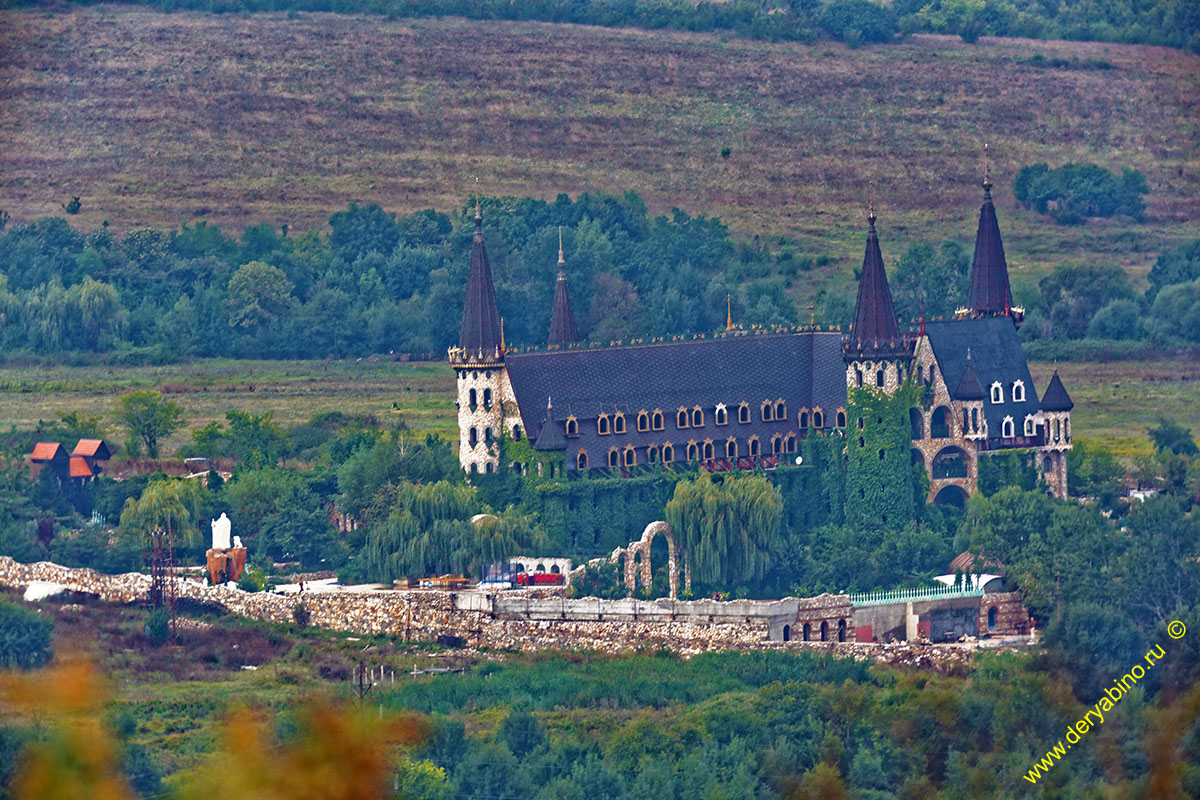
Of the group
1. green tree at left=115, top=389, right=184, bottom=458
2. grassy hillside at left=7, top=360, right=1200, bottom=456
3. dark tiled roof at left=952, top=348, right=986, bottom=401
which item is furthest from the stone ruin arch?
grassy hillside at left=7, top=360, right=1200, bottom=456

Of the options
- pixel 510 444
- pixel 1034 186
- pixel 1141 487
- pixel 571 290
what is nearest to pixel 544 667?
pixel 510 444

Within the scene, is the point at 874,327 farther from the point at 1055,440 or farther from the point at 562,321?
the point at 562,321

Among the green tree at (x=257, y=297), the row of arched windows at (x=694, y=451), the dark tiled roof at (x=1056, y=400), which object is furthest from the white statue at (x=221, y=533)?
the green tree at (x=257, y=297)

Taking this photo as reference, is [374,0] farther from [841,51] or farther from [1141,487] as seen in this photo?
[1141,487]

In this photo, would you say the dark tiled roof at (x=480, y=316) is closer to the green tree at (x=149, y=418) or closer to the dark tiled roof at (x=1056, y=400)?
the green tree at (x=149, y=418)

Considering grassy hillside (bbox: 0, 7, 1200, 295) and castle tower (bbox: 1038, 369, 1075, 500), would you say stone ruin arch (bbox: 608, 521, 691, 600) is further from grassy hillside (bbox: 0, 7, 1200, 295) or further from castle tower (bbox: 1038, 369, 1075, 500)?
grassy hillside (bbox: 0, 7, 1200, 295)

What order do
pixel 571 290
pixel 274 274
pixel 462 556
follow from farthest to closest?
pixel 274 274 → pixel 571 290 → pixel 462 556

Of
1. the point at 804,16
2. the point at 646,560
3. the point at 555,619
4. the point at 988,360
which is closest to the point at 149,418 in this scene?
the point at 646,560
